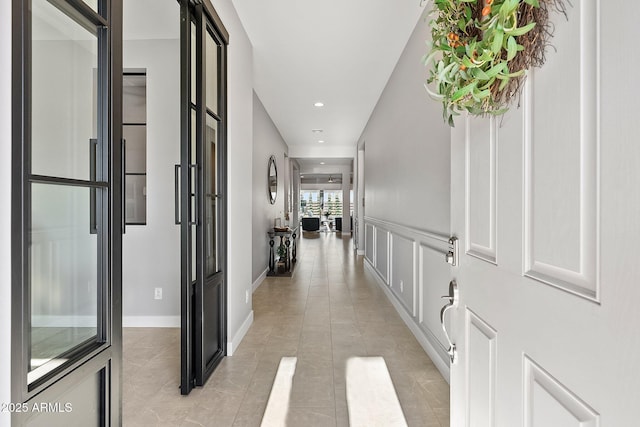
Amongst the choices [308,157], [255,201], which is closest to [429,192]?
[255,201]

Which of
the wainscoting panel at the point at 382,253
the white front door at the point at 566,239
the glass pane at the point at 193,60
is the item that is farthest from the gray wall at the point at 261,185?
the white front door at the point at 566,239

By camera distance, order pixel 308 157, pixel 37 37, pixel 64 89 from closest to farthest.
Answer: pixel 37 37
pixel 64 89
pixel 308 157

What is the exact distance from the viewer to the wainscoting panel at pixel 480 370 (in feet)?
2.85

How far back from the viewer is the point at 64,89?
1012mm

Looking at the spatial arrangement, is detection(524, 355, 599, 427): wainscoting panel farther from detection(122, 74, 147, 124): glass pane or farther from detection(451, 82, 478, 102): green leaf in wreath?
detection(122, 74, 147, 124): glass pane

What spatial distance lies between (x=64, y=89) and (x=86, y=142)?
17 cm

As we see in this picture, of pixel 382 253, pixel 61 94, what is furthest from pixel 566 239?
pixel 382 253

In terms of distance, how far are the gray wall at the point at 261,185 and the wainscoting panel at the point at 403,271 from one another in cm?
178

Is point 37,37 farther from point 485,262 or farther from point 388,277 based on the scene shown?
point 388,277

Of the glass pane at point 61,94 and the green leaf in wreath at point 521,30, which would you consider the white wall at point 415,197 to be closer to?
the green leaf in wreath at point 521,30

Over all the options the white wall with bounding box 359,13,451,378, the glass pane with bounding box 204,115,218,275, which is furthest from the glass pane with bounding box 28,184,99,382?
the white wall with bounding box 359,13,451,378

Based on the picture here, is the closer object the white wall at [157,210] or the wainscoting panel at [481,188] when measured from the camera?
the wainscoting panel at [481,188]

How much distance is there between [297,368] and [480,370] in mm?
1626

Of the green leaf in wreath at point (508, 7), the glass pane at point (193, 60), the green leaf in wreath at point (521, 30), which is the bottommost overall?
the green leaf in wreath at point (521, 30)
